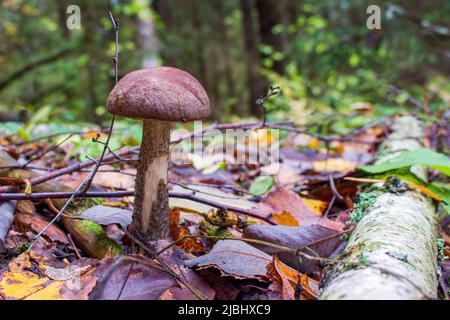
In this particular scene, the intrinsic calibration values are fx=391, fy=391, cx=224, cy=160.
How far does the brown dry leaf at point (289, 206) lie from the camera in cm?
213

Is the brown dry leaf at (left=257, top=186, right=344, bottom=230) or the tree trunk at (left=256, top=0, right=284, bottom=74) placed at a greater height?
the tree trunk at (left=256, top=0, right=284, bottom=74)

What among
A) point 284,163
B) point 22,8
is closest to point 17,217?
point 284,163

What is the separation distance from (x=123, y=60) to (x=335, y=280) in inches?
265

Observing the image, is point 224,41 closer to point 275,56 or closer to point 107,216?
point 275,56

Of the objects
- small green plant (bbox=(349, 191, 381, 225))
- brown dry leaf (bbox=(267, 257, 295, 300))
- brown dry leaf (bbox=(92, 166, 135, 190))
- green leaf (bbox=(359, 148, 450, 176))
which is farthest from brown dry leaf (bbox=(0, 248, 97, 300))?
green leaf (bbox=(359, 148, 450, 176))

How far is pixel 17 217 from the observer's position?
183 centimetres

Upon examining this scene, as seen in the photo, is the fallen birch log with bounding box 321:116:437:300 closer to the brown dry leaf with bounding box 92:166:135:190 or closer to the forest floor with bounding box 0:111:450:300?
the forest floor with bounding box 0:111:450:300

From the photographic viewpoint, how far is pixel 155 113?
144 centimetres

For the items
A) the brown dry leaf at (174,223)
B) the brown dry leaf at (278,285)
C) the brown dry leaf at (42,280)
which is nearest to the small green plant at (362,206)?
the brown dry leaf at (278,285)

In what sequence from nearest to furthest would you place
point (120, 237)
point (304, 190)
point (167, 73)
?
point (167, 73) < point (120, 237) < point (304, 190)

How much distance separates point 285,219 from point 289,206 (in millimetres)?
272

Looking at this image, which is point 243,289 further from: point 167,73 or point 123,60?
point 123,60

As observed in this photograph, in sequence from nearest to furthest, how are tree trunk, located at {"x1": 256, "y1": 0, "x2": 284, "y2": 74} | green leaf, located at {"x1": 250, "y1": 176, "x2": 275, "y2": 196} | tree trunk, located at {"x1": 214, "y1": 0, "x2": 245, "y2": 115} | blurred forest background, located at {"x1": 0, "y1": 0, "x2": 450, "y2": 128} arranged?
green leaf, located at {"x1": 250, "y1": 176, "x2": 275, "y2": 196} → blurred forest background, located at {"x1": 0, "y1": 0, "x2": 450, "y2": 128} → tree trunk, located at {"x1": 256, "y1": 0, "x2": 284, "y2": 74} → tree trunk, located at {"x1": 214, "y1": 0, "x2": 245, "y2": 115}

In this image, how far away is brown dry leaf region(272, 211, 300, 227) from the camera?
1957 millimetres
